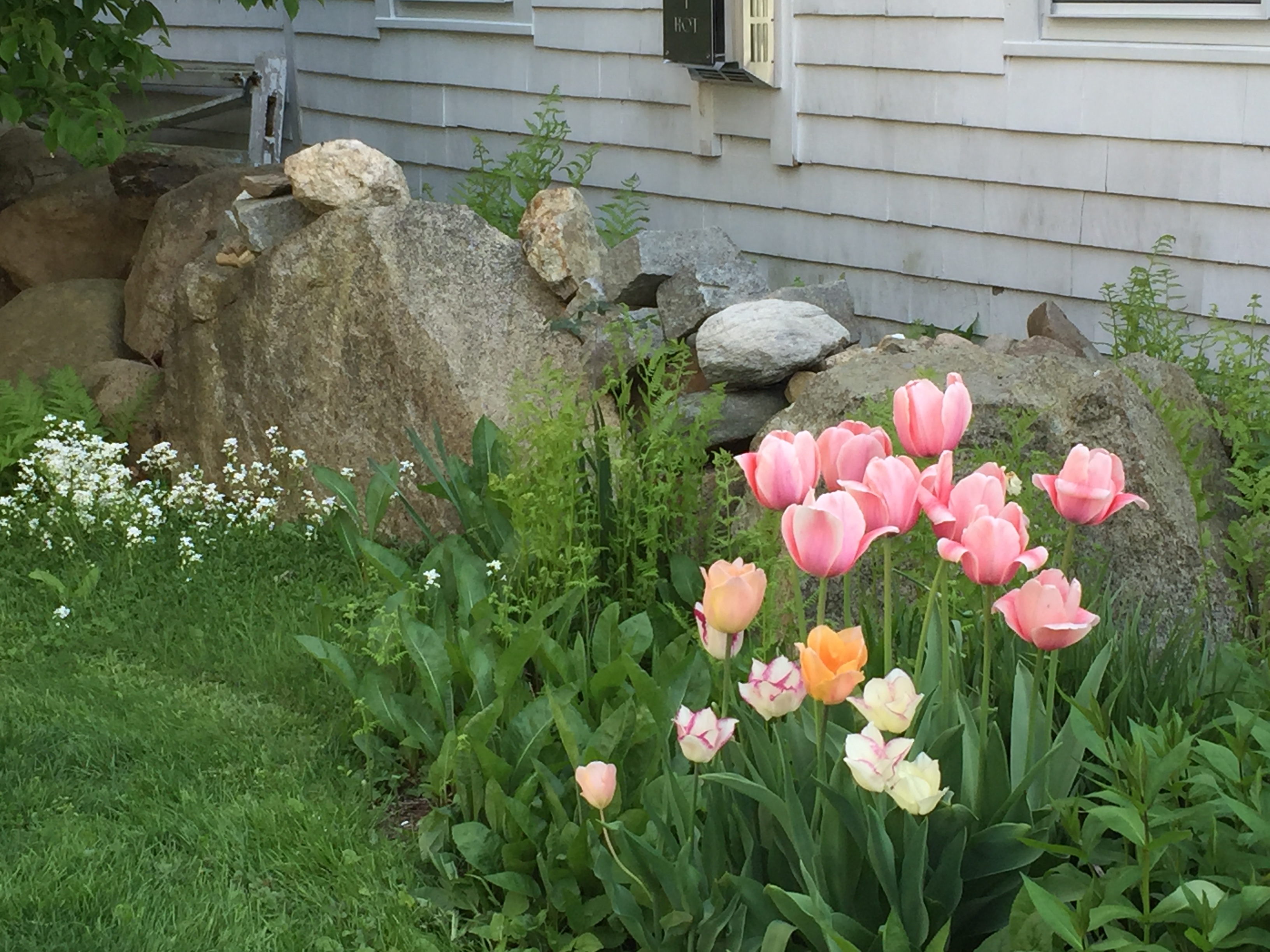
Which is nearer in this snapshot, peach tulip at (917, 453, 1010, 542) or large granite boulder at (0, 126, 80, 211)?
peach tulip at (917, 453, 1010, 542)

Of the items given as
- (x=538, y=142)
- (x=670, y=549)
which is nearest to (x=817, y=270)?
(x=538, y=142)

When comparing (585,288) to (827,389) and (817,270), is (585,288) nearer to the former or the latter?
(817,270)

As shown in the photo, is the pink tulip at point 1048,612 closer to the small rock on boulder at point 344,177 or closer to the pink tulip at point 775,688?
the pink tulip at point 775,688

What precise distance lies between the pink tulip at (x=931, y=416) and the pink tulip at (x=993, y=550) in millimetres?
213

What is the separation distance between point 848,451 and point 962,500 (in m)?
0.20

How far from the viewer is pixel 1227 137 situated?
4.50m

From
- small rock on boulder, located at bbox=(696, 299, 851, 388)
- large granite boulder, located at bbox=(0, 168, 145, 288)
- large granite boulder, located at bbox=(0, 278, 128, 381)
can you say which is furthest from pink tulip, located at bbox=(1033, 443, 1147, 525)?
large granite boulder, located at bbox=(0, 168, 145, 288)

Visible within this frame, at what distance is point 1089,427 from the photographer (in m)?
3.79

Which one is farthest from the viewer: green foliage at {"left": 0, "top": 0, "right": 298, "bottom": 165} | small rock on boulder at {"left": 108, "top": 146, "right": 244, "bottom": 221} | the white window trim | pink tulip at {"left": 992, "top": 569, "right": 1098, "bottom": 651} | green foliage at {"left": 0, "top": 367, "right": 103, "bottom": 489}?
small rock on boulder at {"left": 108, "top": 146, "right": 244, "bottom": 221}

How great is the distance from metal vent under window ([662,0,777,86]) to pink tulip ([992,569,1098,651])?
4518 millimetres

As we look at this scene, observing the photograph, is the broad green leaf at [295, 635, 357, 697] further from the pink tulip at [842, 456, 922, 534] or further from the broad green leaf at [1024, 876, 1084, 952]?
the broad green leaf at [1024, 876, 1084, 952]

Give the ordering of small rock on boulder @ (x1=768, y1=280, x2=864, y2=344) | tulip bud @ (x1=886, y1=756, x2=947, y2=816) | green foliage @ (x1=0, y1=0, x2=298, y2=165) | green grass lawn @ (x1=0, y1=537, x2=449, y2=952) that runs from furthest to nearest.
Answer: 1. green foliage @ (x1=0, y1=0, x2=298, y2=165)
2. small rock on boulder @ (x1=768, y1=280, x2=864, y2=344)
3. green grass lawn @ (x1=0, y1=537, x2=449, y2=952)
4. tulip bud @ (x1=886, y1=756, x2=947, y2=816)

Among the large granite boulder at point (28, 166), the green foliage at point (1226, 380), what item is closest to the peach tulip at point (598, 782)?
the green foliage at point (1226, 380)

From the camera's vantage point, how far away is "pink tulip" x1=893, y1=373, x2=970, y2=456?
2039 mm
